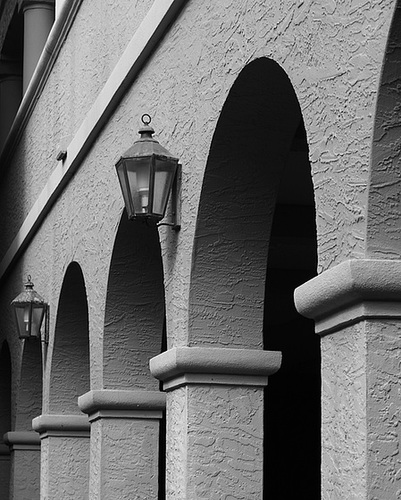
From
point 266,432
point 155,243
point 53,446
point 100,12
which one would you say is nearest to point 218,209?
point 155,243

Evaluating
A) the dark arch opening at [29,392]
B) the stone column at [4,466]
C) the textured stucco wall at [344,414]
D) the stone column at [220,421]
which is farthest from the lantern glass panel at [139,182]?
the stone column at [4,466]

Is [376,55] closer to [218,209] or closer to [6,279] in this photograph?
[218,209]

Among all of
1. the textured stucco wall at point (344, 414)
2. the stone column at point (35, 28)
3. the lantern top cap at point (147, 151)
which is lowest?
the textured stucco wall at point (344, 414)

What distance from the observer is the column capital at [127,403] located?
7391 mm

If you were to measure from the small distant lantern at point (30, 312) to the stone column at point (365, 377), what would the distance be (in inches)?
246

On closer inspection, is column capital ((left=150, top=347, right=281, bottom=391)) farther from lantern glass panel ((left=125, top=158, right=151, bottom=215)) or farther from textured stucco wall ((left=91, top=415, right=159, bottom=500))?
textured stucco wall ((left=91, top=415, right=159, bottom=500))

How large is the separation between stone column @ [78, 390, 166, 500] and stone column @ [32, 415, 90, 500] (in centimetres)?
202

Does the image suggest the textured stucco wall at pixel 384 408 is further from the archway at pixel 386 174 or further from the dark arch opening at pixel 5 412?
the dark arch opening at pixel 5 412

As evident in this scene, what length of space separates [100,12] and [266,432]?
5.59m

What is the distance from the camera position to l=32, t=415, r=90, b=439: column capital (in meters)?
9.58

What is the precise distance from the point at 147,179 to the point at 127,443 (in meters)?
2.25

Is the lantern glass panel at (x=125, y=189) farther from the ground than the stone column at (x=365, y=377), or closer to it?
farther from the ground

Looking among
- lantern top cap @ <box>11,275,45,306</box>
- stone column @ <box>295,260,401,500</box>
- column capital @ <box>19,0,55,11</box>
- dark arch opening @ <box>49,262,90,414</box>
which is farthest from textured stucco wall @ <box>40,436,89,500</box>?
stone column @ <box>295,260,401,500</box>

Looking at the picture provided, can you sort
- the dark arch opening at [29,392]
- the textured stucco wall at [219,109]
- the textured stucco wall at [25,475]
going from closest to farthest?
the textured stucco wall at [219,109] → the dark arch opening at [29,392] → the textured stucco wall at [25,475]
